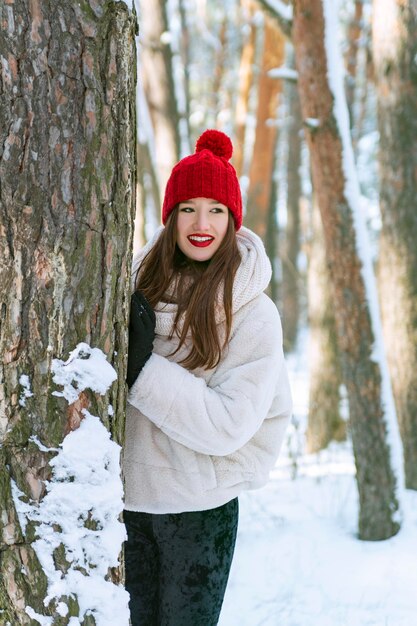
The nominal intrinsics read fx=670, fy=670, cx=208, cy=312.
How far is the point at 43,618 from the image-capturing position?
1.59 m

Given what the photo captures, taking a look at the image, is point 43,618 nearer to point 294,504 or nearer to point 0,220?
point 0,220

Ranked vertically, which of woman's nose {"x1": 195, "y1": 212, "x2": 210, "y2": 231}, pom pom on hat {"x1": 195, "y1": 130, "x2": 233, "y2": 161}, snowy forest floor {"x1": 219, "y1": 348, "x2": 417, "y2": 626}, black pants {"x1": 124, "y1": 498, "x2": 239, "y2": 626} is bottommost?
snowy forest floor {"x1": 219, "y1": 348, "x2": 417, "y2": 626}

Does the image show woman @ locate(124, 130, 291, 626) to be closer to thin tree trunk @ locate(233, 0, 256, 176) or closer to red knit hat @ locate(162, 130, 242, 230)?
red knit hat @ locate(162, 130, 242, 230)

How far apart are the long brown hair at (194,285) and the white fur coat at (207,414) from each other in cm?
3

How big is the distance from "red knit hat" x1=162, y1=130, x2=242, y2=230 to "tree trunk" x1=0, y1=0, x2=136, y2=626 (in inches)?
17.8

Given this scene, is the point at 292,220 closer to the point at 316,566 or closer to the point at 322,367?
the point at 322,367

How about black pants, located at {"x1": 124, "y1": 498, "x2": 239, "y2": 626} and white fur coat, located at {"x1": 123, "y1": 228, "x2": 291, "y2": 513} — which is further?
black pants, located at {"x1": 124, "y1": 498, "x2": 239, "y2": 626}

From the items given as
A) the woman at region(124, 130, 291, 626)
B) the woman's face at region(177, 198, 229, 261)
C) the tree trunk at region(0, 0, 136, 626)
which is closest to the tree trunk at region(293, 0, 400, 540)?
the woman at region(124, 130, 291, 626)

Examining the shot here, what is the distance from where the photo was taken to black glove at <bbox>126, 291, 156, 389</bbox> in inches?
73.8

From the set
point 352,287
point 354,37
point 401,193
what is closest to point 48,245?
point 352,287

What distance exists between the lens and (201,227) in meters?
2.07

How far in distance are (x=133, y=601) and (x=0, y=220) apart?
133 centimetres

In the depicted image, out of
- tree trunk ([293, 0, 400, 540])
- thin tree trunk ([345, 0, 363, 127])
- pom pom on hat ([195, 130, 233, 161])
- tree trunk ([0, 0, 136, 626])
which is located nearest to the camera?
tree trunk ([0, 0, 136, 626])

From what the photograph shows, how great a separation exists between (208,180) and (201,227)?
152 millimetres
